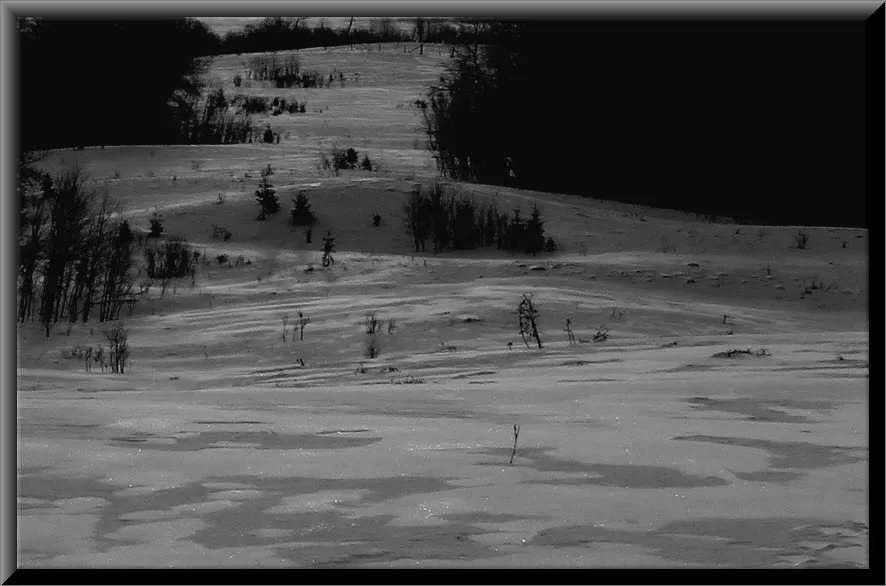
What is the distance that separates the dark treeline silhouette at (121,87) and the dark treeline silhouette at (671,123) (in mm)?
5890

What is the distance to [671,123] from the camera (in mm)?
17266

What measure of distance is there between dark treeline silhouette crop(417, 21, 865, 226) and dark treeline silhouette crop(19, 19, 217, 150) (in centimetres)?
589

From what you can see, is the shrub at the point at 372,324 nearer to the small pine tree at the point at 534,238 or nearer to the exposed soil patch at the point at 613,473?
the small pine tree at the point at 534,238

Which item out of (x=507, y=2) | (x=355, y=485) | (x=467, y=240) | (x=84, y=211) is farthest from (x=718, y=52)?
(x=355, y=485)

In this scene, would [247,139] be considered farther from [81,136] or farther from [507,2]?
[507,2]

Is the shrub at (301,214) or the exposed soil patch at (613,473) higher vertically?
the shrub at (301,214)

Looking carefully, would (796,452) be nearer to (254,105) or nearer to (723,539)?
(723,539)

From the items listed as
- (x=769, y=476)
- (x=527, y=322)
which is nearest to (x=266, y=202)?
(x=527, y=322)

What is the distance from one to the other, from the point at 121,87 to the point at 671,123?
11.0m

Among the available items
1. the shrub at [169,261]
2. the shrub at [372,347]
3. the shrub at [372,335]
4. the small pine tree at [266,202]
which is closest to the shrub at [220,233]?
the small pine tree at [266,202]

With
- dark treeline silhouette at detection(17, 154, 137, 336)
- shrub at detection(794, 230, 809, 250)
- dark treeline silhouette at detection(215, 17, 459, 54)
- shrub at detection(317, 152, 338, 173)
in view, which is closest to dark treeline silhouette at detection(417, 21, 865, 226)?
shrub at detection(317, 152, 338, 173)

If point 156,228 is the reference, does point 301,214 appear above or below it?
above

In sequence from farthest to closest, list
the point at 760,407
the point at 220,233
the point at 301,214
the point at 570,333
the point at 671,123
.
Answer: the point at 671,123, the point at 301,214, the point at 220,233, the point at 570,333, the point at 760,407

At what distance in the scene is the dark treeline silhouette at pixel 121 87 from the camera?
1592 cm
